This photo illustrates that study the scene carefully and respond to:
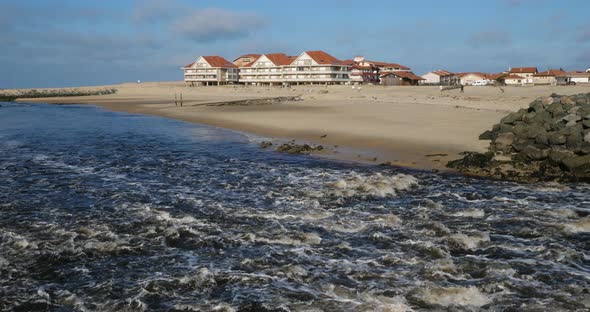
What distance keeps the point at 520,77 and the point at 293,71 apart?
212ft

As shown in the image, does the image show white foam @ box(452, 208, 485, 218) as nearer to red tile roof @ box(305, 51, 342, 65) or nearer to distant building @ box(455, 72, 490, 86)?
red tile roof @ box(305, 51, 342, 65)

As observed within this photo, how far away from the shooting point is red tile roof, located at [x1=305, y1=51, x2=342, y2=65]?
116256mm

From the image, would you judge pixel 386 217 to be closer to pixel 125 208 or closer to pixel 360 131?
pixel 125 208

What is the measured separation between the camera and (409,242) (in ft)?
32.1

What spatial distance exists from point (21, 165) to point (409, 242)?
16.6 metres

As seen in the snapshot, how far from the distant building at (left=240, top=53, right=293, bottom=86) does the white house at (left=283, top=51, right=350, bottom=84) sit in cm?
220

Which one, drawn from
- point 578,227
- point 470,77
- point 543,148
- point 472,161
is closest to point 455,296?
point 578,227

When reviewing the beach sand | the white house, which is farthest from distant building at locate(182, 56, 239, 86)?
the beach sand

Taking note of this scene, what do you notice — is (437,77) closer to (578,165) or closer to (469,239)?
(578,165)

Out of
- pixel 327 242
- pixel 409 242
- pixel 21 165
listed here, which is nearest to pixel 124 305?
pixel 327 242

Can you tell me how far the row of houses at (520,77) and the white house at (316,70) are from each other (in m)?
34.1

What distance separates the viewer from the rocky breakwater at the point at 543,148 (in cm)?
1602

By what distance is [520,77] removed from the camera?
128375 millimetres

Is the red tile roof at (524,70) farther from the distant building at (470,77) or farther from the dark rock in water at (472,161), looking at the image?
the dark rock in water at (472,161)
